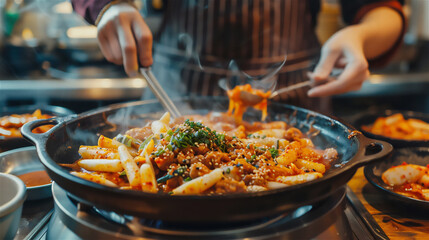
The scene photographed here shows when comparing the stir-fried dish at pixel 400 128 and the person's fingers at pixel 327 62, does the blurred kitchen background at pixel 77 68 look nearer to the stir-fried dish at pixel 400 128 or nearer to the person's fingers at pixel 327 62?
the stir-fried dish at pixel 400 128

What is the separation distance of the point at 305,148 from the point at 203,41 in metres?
1.31

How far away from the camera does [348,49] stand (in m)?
1.97

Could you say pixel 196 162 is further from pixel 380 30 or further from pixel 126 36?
pixel 380 30

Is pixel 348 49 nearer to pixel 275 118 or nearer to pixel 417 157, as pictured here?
pixel 275 118

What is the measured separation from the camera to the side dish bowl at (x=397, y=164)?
1384mm

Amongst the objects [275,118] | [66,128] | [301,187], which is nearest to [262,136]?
[275,118]

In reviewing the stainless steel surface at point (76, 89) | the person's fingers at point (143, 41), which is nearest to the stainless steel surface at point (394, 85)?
the stainless steel surface at point (76, 89)

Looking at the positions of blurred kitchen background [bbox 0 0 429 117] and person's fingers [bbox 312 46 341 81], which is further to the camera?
blurred kitchen background [bbox 0 0 429 117]

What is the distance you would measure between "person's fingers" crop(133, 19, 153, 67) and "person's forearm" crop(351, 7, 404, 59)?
1368mm

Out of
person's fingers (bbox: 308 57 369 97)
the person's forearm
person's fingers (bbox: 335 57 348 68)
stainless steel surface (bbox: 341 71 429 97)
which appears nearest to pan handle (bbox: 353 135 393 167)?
person's fingers (bbox: 308 57 369 97)

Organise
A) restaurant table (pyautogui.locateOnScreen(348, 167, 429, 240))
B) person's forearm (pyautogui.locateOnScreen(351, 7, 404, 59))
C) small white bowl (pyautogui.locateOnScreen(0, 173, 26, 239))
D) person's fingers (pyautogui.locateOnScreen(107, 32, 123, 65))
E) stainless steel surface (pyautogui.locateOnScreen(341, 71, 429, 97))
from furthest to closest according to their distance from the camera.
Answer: stainless steel surface (pyautogui.locateOnScreen(341, 71, 429, 97))
person's forearm (pyautogui.locateOnScreen(351, 7, 404, 59))
person's fingers (pyautogui.locateOnScreen(107, 32, 123, 65))
restaurant table (pyautogui.locateOnScreen(348, 167, 429, 240))
small white bowl (pyautogui.locateOnScreen(0, 173, 26, 239))

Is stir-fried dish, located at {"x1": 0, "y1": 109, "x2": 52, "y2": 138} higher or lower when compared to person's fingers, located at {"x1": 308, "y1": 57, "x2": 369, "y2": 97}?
lower

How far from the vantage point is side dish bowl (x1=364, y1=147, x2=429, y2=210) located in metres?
1.38

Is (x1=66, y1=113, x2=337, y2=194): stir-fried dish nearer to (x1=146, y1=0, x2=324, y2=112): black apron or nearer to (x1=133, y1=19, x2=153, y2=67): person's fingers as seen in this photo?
(x1=133, y1=19, x2=153, y2=67): person's fingers
